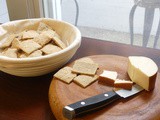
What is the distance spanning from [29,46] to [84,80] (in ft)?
0.65

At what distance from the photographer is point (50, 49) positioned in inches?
23.3

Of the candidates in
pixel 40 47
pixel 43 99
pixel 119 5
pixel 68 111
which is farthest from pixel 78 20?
pixel 68 111

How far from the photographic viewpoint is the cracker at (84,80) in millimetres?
510

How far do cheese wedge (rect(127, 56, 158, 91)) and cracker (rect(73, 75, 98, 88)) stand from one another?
0.10 metres

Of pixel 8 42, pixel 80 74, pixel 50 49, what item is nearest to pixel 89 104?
pixel 80 74

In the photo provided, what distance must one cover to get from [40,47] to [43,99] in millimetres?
155

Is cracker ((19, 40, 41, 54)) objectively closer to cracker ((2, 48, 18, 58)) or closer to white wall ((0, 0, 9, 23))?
cracker ((2, 48, 18, 58))

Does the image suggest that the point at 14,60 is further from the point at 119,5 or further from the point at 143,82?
the point at 119,5

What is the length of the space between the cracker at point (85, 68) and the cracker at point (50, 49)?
7cm

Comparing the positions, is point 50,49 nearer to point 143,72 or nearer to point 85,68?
point 85,68

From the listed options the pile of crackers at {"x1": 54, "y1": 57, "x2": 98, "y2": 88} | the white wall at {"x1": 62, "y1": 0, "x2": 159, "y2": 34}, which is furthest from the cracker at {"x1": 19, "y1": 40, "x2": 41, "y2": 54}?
the white wall at {"x1": 62, "y1": 0, "x2": 159, "y2": 34}

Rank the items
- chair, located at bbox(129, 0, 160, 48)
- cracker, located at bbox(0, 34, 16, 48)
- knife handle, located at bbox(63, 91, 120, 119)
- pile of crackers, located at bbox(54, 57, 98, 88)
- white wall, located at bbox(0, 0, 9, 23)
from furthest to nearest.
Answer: white wall, located at bbox(0, 0, 9, 23) < chair, located at bbox(129, 0, 160, 48) < cracker, located at bbox(0, 34, 16, 48) < pile of crackers, located at bbox(54, 57, 98, 88) < knife handle, located at bbox(63, 91, 120, 119)

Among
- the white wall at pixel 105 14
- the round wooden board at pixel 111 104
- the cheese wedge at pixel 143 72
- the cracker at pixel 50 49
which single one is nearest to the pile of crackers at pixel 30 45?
the cracker at pixel 50 49

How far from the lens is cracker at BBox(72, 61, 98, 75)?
54 centimetres
